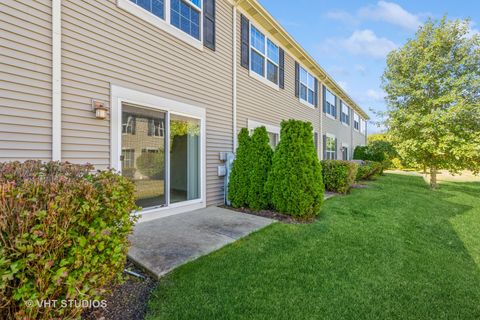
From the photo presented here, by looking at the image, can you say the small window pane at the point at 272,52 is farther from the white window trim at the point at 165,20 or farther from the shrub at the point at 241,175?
the shrub at the point at 241,175

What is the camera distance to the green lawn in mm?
2115

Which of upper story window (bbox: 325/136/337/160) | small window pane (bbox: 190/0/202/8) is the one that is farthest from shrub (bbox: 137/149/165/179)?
upper story window (bbox: 325/136/337/160)

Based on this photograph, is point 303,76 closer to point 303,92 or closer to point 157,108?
point 303,92

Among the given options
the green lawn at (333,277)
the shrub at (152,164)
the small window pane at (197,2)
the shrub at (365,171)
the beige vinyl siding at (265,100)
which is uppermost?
the small window pane at (197,2)

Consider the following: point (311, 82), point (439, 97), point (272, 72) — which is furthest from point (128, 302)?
point (439, 97)

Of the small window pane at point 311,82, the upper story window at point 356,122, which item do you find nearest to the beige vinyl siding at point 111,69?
the small window pane at point 311,82

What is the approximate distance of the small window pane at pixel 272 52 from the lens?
26.4 feet

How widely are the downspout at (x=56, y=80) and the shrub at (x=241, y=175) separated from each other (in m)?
3.32

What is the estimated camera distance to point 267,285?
246 centimetres

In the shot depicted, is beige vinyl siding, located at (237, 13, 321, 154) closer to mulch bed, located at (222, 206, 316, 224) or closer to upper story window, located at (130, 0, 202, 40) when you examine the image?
upper story window, located at (130, 0, 202, 40)

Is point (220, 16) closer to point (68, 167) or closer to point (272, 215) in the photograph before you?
point (272, 215)

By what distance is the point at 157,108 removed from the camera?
439 centimetres

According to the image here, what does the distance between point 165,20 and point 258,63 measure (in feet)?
11.9

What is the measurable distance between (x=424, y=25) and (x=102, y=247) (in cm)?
1303
